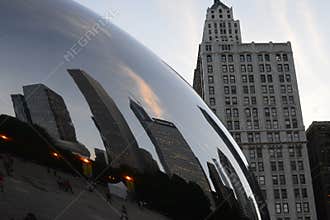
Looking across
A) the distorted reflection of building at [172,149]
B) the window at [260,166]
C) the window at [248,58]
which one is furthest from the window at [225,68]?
the distorted reflection of building at [172,149]

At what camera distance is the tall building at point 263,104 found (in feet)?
204

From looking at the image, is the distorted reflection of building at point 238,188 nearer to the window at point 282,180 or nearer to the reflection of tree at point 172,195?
the reflection of tree at point 172,195

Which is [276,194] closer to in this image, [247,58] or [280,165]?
[280,165]

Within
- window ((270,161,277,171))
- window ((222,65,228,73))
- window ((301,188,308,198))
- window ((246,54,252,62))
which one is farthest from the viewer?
window ((246,54,252,62))

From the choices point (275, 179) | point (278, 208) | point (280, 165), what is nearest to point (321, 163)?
point (280, 165)

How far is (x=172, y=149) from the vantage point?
2.48 metres

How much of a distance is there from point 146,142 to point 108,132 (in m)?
0.19

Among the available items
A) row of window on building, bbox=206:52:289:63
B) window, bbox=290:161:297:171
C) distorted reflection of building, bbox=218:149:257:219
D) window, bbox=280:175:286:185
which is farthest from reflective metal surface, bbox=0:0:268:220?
row of window on building, bbox=206:52:289:63

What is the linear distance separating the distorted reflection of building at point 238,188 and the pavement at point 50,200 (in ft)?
2.52

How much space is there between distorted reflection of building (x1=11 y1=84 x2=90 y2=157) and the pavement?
139mm

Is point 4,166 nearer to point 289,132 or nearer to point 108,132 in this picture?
point 108,132

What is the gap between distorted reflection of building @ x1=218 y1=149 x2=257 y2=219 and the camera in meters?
2.92

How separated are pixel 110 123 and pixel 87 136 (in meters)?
0.14

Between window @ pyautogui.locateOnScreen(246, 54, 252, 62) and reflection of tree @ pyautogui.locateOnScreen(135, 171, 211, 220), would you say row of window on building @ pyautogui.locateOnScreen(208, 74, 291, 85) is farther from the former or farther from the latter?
reflection of tree @ pyautogui.locateOnScreen(135, 171, 211, 220)
